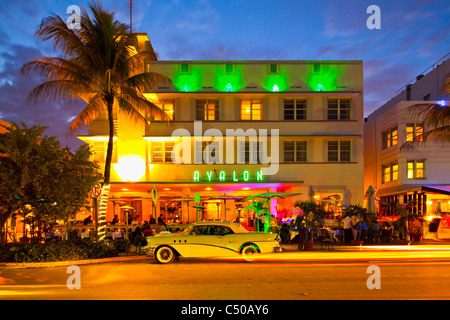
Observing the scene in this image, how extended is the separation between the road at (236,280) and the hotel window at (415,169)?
1429 centimetres

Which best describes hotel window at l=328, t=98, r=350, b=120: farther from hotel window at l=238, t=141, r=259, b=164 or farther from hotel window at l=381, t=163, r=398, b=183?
hotel window at l=238, t=141, r=259, b=164

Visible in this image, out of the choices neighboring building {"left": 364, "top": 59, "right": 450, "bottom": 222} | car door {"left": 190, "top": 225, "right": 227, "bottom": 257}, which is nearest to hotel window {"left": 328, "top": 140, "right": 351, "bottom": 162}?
neighboring building {"left": 364, "top": 59, "right": 450, "bottom": 222}

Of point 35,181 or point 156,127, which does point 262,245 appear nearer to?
point 35,181

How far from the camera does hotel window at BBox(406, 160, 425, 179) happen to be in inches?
1063

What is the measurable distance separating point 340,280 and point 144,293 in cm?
489

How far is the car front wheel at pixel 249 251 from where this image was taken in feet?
44.6

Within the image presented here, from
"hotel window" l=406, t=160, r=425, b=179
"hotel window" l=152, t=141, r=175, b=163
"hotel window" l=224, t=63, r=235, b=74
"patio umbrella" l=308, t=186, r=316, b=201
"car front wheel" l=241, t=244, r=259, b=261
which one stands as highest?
"hotel window" l=224, t=63, r=235, b=74

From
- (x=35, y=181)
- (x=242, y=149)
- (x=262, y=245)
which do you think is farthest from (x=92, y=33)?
(x=242, y=149)

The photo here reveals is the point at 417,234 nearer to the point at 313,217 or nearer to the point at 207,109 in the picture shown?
the point at 313,217

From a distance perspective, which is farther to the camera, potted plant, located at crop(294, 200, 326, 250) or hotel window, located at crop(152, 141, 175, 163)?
hotel window, located at crop(152, 141, 175, 163)

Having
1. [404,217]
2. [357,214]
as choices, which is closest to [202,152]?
[357,214]

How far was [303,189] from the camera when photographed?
2748cm

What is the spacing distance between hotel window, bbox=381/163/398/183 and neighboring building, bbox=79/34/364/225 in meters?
2.95

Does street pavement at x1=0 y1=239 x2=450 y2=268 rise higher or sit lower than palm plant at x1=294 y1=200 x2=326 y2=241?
lower
